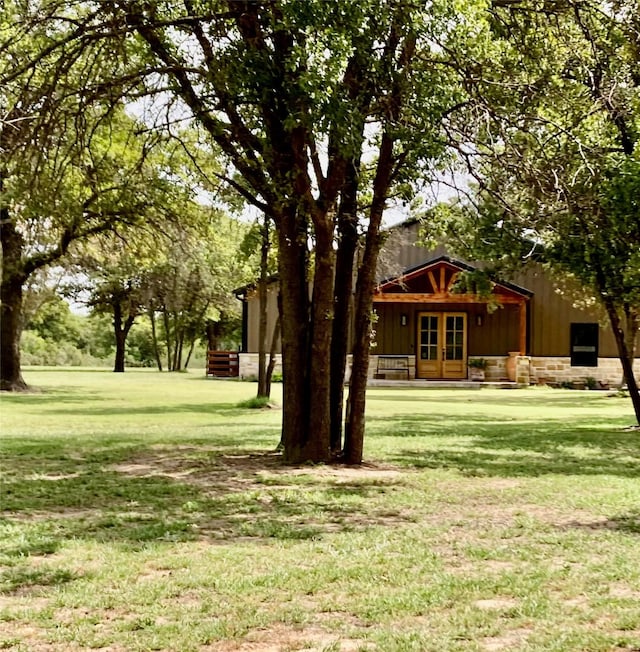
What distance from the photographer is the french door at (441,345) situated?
104ft

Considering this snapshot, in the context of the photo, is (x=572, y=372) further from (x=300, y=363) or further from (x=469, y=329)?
(x=300, y=363)

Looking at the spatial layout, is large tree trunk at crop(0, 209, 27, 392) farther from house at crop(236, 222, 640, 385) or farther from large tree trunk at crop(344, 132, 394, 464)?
large tree trunk at crop(344, 132, 394, 464)

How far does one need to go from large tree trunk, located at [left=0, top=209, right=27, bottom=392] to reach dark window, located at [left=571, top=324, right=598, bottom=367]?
19.0 metres

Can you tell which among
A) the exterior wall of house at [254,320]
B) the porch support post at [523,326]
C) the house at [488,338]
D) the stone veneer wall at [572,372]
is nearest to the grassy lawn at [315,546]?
the porch support post at [523,326]

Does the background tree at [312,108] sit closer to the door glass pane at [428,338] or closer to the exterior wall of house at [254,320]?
the door glass pane at [428,338]

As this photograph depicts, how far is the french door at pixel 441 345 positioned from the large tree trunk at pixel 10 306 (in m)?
13.8

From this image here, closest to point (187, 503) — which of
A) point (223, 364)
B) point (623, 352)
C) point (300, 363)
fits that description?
point (300, 363)

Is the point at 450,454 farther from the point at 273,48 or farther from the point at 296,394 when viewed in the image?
the point at 273,48

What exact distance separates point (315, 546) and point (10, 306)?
20.8 meters

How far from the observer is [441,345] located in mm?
31797

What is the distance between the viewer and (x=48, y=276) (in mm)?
27953

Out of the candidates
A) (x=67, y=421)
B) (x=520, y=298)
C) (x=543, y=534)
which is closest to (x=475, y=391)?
(x=520, y=298)

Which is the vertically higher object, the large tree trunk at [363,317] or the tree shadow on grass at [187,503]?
the large tree trunk at [363,317]

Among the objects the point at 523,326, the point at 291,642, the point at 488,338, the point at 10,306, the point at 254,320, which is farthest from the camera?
the point at 254,320
